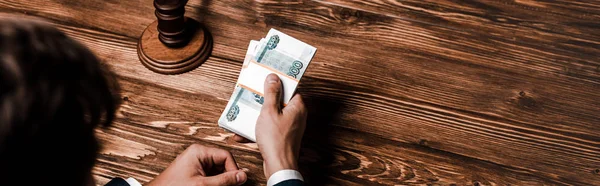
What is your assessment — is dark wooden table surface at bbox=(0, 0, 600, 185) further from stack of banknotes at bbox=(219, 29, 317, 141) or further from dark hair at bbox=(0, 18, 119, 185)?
dark hair at bbox=(0, 18, 119, 185)

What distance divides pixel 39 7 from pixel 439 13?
1264 mm

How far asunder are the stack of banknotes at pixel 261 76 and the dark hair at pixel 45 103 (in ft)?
1.84

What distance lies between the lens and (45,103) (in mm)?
620

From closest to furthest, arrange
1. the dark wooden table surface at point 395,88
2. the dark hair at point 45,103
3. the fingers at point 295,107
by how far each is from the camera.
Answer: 1. the dark hair at point 45,103
2. the fingers at point 295,107
3. the dark wooden table surface at point 395,88

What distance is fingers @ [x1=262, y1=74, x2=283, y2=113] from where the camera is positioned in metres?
1.18

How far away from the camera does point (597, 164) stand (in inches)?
55.3

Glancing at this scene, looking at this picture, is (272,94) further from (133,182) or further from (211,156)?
(133,182)

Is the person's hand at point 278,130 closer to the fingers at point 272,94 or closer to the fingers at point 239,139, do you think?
the fingers at point 272,94

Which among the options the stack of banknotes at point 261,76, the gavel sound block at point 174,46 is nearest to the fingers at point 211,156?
the stack of banknotes at point 261,76

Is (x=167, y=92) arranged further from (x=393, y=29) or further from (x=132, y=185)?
(x=393, y=29)

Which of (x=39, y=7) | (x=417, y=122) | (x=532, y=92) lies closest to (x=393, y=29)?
(x=417, y=122)

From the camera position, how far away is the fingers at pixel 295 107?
1200 millimetres

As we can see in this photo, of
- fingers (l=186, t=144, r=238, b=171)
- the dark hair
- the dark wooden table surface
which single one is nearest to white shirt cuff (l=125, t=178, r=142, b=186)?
the dark wooden table surface

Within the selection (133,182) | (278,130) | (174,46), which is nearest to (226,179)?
(278,130)
